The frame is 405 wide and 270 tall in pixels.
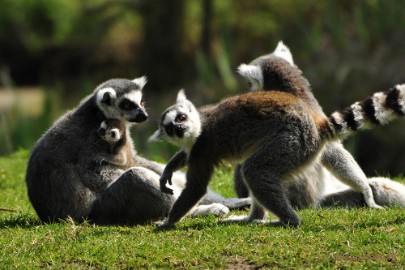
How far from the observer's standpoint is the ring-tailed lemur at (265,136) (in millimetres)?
7285

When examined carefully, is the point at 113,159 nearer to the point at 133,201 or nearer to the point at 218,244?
the point at 133,201

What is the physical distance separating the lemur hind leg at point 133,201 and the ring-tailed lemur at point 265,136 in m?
0.26

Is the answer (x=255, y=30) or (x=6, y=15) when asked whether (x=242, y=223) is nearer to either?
(x=255, y=30)

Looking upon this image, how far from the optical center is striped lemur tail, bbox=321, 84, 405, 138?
23.6 ft

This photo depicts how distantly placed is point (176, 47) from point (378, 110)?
16806 millimetres

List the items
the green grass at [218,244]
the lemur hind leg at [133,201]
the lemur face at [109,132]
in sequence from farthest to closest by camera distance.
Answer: the lemur face at [109,132] → the lemur hind leg at [133,201] → the green grass at [218,244]

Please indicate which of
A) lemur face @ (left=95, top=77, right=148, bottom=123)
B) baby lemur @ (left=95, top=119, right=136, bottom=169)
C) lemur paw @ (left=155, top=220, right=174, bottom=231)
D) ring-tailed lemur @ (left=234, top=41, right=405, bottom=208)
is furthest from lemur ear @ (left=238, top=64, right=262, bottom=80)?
lemur paw @ (left=155, top=220, right=174, bottom=231)

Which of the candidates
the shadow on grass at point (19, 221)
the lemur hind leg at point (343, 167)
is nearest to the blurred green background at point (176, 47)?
the shadow on grass at point (19, 221)

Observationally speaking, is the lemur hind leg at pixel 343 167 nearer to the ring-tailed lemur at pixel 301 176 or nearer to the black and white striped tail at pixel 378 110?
the ring-tailed lemur at pixel 301 176

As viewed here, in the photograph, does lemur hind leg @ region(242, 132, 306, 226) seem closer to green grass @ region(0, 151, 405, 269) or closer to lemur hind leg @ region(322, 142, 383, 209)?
green grass @ region(0, 151, 405, 269)

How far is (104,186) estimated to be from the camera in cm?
827

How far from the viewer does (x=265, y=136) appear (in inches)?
296

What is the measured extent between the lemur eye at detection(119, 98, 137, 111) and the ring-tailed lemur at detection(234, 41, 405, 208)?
4.08ft

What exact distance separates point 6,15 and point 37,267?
19812 mm
